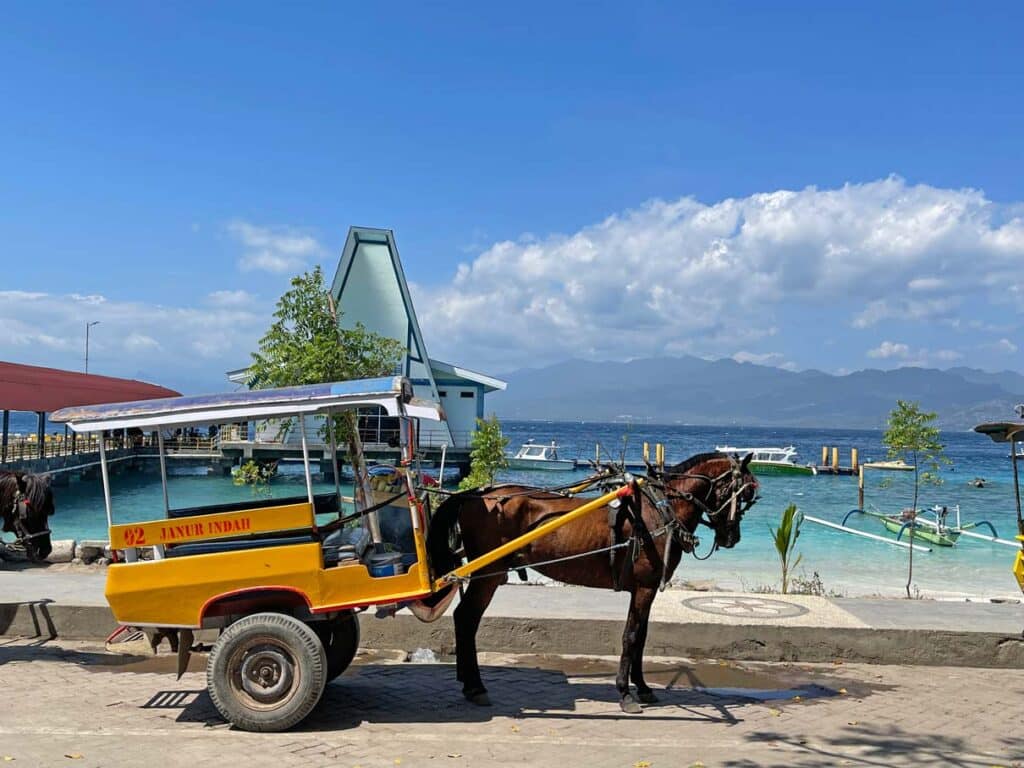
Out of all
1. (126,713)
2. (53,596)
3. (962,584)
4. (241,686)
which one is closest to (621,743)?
(241,686)

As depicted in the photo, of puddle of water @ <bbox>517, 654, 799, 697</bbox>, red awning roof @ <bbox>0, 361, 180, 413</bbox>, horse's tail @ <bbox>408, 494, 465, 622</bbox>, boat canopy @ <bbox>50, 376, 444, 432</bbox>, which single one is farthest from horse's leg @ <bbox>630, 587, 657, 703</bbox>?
red awning roof @ <bbox>0, 361, 180, 413</bbox>

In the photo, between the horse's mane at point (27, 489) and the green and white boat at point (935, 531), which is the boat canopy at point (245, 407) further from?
the green and white boat at point (935, 531)

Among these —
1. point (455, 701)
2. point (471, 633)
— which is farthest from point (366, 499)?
point (455, 701)

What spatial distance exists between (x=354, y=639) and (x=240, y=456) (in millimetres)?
36583

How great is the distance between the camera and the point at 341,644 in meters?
7.52

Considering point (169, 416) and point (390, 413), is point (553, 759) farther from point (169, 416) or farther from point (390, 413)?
point (169, 416)

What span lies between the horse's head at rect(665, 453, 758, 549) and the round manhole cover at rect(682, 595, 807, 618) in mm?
2256

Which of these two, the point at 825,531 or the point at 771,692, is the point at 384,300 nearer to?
the point at 825,531

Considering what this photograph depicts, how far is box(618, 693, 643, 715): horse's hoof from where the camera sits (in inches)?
275

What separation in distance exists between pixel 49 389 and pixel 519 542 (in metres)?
28.9

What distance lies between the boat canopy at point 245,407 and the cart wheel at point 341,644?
6.34 ft

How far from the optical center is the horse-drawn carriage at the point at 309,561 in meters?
6.46

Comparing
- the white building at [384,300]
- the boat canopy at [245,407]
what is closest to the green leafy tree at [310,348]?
the boat canopy at [245,407]

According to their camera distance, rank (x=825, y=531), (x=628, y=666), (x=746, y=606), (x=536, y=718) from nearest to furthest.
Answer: (x=536, y=718) < (x=628, y=666) < (x=746, y=606) < (x=825, y=531)
